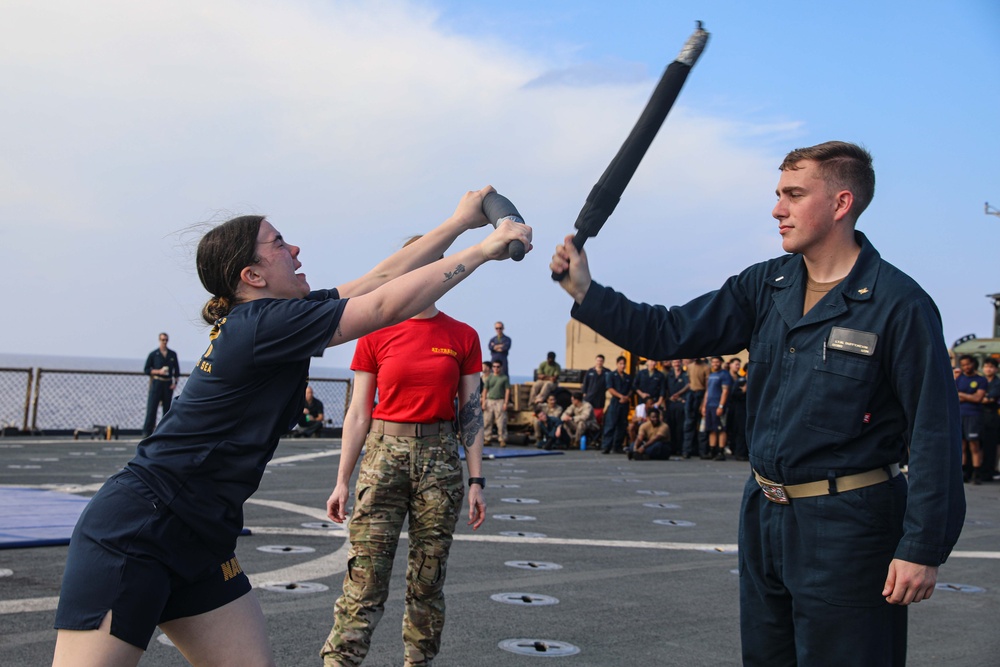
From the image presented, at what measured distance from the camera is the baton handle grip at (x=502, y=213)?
2920mm

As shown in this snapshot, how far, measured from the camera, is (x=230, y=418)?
2969 millimetres

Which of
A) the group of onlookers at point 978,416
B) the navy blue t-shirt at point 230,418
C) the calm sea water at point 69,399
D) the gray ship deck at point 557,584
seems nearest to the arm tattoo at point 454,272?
the navy blue t-shirt at point 230,418

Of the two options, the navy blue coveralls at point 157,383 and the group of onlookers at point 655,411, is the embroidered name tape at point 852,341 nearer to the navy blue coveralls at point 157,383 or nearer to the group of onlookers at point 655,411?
the group of onlookers at point 655,411

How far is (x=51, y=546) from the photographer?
7438mm

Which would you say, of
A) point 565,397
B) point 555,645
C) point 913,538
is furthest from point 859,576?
point 565,397

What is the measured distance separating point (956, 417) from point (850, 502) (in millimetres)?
415

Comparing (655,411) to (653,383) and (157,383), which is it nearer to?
(653,383)

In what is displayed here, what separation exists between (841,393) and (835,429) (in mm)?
114

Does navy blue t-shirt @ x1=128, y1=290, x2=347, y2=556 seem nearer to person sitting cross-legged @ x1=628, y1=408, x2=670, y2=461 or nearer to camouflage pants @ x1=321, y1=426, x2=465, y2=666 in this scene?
camouflage pants @ x1=321, y1=426, x2=465, y2=666

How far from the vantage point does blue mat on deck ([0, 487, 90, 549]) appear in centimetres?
747

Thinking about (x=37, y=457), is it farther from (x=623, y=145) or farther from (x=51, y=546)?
(x=623, y=145)

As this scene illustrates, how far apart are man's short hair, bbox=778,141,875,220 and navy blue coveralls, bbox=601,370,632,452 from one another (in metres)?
18.3

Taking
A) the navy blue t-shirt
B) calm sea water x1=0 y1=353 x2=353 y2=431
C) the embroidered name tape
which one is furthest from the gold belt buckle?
calm sea water x1=0 y1=353 x2=353 y2=431

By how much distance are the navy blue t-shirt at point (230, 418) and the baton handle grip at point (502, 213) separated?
1.81 feet
